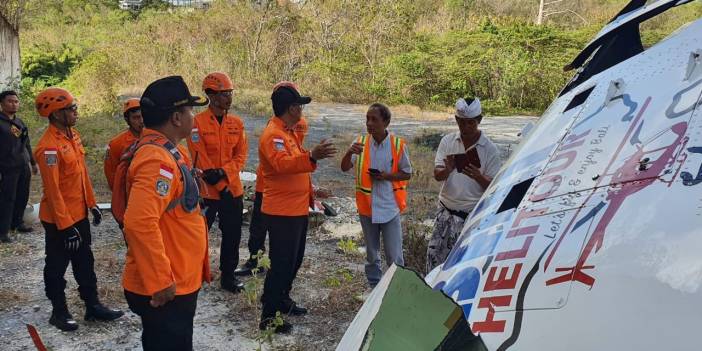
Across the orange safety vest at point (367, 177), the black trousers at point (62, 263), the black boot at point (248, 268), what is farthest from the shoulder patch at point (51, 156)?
the orange safety vest at point (367, 177)

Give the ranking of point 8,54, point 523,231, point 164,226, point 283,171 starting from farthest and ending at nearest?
point 8,54 → point 283,171 → point 164,226 → point 523,231

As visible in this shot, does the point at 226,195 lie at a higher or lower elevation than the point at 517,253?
lower

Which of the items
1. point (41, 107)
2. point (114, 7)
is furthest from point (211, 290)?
point (114, 7)

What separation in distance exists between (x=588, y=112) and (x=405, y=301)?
4.82ft

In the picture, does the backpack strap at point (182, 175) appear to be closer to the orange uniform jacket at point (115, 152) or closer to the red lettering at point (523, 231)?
the red lettering at point (523, 231)

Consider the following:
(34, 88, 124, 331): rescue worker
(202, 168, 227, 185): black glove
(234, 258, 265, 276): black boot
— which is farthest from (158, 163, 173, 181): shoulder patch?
(234, 258, 265, 276): black boot

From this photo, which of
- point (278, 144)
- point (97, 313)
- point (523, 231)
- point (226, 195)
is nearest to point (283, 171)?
point (278, 144)

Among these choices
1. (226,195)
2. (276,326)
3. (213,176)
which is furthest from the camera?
(226,195)

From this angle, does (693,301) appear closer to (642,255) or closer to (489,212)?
(642,255)

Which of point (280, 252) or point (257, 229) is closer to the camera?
point (280, 252)

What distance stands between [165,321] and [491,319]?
1743 mm

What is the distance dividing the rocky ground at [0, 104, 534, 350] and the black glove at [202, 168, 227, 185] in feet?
2.89

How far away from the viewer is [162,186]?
8.66 ft

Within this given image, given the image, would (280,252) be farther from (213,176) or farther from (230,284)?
(230,284)
